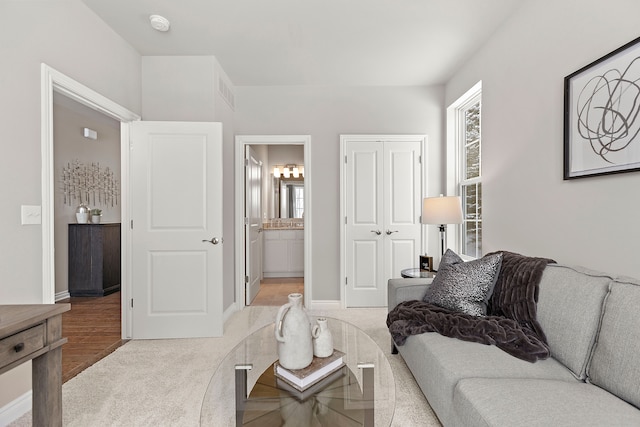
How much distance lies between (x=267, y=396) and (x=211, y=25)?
8.89 feet

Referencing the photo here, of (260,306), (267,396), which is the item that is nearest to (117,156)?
(260,306)

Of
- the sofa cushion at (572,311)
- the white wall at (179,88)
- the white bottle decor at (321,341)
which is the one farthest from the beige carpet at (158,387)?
the white wall at (179,88)

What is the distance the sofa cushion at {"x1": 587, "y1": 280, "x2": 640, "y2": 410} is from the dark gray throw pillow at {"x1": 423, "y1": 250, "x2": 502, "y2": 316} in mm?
652

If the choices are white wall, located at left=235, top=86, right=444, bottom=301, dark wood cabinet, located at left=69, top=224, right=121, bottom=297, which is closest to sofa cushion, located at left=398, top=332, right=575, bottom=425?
white wall, located at left=235, top=86, right=444, bottom=301

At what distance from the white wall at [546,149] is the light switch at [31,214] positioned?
3.27m

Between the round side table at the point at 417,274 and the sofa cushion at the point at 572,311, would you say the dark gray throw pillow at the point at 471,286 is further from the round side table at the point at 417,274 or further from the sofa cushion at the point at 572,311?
the round side table at the point at 417,274

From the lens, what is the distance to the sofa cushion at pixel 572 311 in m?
1.41

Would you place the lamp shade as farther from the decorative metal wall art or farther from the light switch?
the decorative metal wall art

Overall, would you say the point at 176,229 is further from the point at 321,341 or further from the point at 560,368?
the point at 560,368

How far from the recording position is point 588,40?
1790 millimetres

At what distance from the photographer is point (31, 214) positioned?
6.15ft

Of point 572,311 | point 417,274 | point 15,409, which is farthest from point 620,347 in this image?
point 15,409

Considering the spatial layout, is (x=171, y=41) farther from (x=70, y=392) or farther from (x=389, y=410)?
(x=389, y=410)

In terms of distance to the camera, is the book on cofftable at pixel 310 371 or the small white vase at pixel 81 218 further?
the small white vase at pixel 81 218
